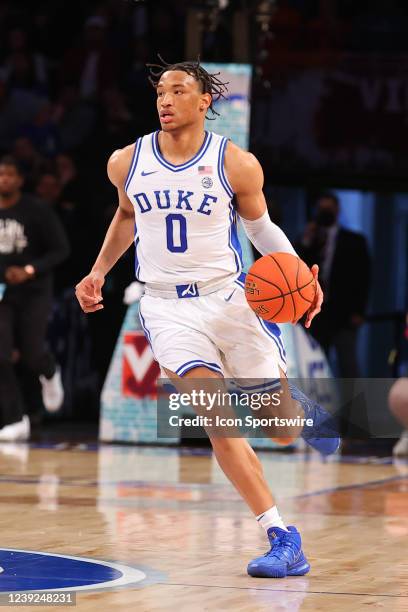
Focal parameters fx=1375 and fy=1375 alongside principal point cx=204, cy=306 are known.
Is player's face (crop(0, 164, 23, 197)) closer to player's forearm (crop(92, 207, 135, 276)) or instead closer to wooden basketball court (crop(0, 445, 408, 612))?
wooden basketball court (crop(0, 445, 408, 612))

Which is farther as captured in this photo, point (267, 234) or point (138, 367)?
point (138, 367)

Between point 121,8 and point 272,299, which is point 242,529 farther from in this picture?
point 121,8

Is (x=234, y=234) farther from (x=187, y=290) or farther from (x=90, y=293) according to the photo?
(x=90, y=293)

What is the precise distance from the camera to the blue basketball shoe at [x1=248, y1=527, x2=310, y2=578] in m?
5.83

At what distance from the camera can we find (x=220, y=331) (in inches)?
245

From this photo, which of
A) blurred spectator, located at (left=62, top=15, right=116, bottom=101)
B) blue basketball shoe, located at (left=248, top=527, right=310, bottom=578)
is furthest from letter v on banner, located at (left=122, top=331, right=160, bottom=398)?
blue basketball shoe, located at (left=248, top=527, right=310, bottom=578)

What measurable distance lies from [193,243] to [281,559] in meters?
1.45

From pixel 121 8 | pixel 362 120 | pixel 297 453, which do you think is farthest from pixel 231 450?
pixel 121 8

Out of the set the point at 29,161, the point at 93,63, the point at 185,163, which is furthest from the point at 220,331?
the point at 93,63

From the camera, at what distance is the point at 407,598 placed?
544 centimetres

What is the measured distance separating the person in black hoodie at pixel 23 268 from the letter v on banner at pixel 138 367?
80cm

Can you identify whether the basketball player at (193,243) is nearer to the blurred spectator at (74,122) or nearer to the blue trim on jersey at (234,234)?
the blue trim on jersey at (234,234)

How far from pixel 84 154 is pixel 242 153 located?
8.40 m

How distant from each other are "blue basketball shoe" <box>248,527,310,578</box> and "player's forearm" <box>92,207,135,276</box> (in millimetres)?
1468
